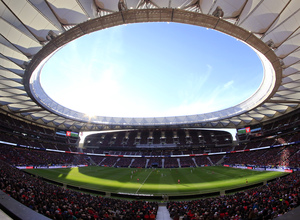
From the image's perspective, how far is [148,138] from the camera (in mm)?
79312

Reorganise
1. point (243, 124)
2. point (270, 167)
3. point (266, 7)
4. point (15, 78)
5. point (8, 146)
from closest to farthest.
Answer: point (266, 7) → point (15, 78) → point (270, 167) → point (8, 146) → point (243, 124)

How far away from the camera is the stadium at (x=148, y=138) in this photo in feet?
45.6

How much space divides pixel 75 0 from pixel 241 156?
6462 cm

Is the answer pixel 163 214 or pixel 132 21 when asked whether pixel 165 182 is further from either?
pixel 132 21

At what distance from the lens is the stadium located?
1391 centimetres

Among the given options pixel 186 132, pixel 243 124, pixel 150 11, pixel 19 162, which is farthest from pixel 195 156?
pixel 150 11

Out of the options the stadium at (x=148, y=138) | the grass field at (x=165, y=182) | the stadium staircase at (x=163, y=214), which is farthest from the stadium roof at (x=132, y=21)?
the grass field at (x=165, y=182)

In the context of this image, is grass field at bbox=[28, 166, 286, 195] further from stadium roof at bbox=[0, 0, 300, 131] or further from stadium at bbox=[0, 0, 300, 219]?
stadium roof at bbox=[0, 0, 300, 131]

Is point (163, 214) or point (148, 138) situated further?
point (148, 138)

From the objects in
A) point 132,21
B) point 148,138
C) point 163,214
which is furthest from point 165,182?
point 148,138

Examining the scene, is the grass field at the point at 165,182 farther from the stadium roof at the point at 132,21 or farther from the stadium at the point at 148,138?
the stadium roof at the point at 132,21

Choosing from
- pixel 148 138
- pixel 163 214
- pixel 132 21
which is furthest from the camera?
pixel 148 138

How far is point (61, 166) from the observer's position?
5184 cm

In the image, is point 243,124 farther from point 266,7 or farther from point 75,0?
point 75,0
